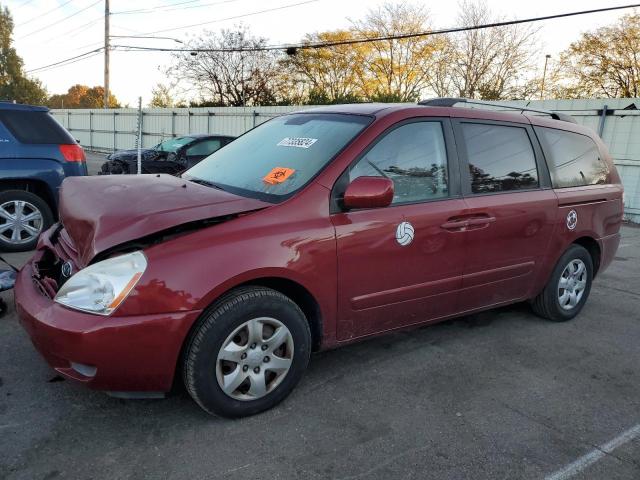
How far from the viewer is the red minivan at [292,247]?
2.49 metres

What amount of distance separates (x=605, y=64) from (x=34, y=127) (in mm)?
33279

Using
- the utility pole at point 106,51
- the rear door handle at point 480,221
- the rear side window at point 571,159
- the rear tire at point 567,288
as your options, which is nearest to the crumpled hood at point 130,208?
the rear door handle at point 480,221

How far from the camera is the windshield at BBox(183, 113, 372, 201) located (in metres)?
3.09

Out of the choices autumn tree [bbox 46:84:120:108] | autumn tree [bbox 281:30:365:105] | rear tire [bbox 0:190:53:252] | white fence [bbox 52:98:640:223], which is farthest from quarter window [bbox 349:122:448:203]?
autumn tree [bbox 46:84:120:108]

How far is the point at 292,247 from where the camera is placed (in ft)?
9.14

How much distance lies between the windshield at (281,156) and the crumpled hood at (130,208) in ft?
0.70

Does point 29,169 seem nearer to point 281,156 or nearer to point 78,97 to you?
point 281,156

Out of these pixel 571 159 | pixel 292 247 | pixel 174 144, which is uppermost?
pixel 174 144

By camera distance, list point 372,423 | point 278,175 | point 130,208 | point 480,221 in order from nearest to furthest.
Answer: point 130,208, point 372,423, point 278,175, point 480,221

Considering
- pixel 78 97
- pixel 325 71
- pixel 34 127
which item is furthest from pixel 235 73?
pixel 78 97

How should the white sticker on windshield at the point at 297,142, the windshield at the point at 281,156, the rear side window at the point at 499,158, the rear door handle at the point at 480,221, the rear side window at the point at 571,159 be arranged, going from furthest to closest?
the rear side window at the point at 571,159 → the rear side window at the point at 499,158 → the rear door handle at the point at 480,221 → the white sticker on windshield at the point at 297,142 → the windshield at the point at 281,156

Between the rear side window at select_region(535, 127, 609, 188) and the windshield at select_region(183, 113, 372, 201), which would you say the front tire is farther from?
the rear side window at select_region(535, 127, 609, 188)

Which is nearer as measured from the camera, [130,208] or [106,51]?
[130,208]

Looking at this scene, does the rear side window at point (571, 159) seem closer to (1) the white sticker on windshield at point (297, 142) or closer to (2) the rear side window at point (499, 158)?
(2) the rear side window at point (499, 158)
